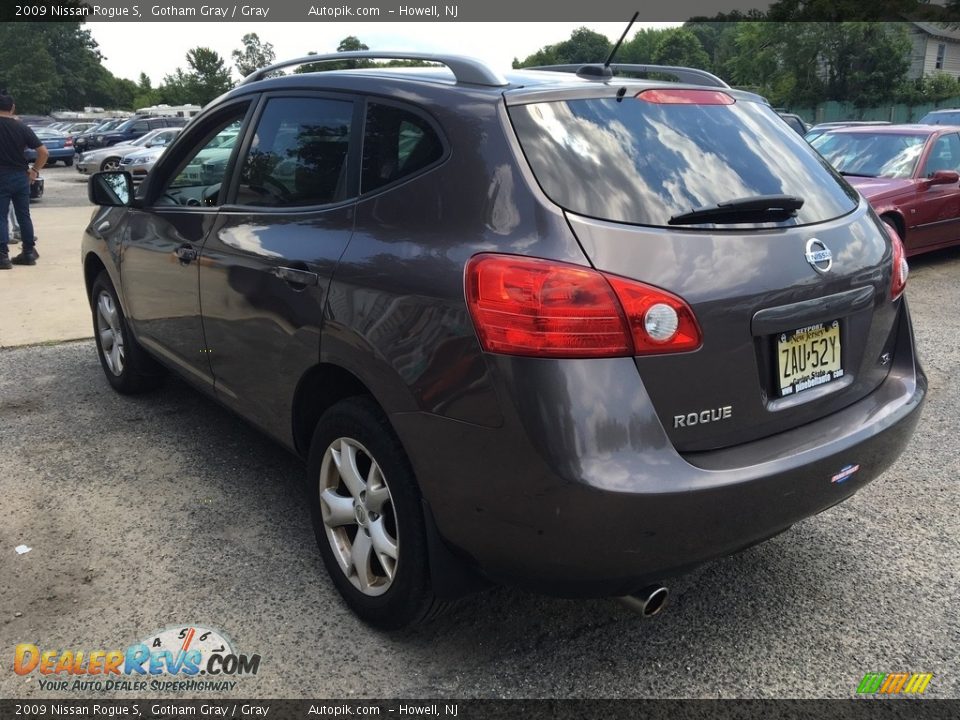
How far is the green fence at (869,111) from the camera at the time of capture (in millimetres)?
40062

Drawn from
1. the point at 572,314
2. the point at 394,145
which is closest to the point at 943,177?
the point at 394,145

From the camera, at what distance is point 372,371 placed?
2.49 m

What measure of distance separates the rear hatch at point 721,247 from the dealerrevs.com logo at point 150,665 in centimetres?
157

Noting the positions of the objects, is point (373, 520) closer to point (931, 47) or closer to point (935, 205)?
point (935, 205)

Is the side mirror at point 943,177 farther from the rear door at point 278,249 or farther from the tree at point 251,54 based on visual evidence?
the tree at point 251,54

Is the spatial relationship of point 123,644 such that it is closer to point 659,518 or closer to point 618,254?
point 659,518

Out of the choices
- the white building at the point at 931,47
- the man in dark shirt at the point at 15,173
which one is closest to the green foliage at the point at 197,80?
the white building at the point at 931,47

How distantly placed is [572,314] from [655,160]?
0.62m

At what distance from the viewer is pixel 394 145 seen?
2.70m

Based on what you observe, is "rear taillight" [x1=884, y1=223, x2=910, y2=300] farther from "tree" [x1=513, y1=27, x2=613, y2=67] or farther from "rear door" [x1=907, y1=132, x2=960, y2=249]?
"tree" [x1=513, y1=27, x2=613, y2=67]

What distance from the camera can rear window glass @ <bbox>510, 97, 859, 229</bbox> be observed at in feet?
7.50

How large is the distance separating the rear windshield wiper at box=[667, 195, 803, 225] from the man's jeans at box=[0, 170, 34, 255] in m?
9.45

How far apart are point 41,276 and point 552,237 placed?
871cm

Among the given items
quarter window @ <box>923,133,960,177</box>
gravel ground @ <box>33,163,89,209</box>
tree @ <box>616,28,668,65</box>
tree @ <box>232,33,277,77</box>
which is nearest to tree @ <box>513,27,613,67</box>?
tree @ <box>616,28,668,65</box>
